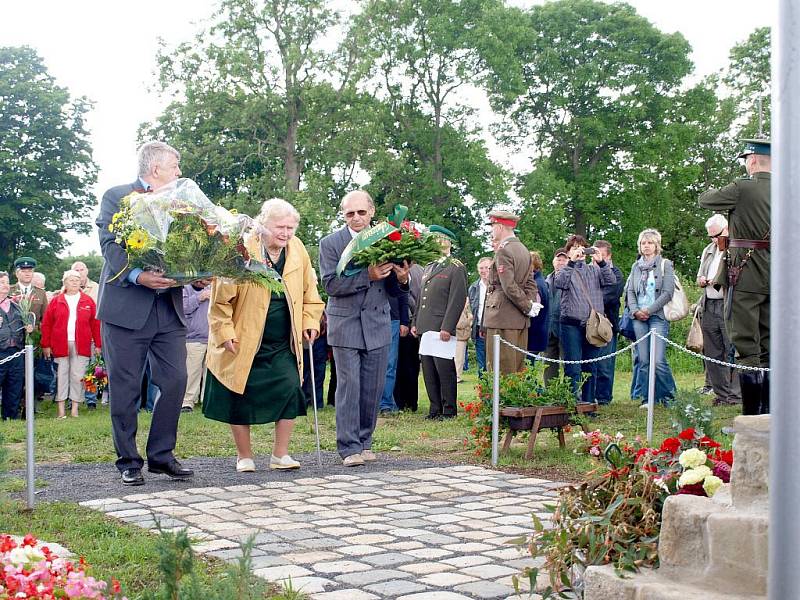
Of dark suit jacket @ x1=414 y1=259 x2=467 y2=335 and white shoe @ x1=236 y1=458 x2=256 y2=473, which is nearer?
white shoe @ x1=236 y1=458 x2=256 y2=473

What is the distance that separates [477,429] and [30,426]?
Result: 3.87 metres

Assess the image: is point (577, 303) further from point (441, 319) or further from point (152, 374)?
point (152, 374)

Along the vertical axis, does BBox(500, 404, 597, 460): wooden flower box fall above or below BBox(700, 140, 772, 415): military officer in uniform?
below

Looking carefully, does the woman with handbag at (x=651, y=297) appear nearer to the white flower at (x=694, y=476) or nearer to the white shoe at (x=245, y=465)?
the white shoe at (x=245, y=465)

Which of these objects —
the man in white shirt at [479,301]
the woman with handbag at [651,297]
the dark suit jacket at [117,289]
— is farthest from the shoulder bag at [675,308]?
the dark suit jacket at [117,289]

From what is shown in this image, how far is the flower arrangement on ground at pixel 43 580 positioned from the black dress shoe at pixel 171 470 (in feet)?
13.1

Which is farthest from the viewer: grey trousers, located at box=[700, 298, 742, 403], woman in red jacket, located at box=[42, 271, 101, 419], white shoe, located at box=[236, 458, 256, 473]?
woman in red jacket, located at box=[42, 271, 101, 419]

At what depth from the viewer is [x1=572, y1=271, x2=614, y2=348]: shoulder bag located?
12500 millimetres

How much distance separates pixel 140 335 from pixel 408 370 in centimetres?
652

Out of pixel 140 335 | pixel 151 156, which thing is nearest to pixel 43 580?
pixel 140 335

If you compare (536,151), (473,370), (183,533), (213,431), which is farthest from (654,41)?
(183,533)

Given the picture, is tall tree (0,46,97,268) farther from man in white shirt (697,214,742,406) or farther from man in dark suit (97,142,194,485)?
man in dark suit (97,142,194,485)

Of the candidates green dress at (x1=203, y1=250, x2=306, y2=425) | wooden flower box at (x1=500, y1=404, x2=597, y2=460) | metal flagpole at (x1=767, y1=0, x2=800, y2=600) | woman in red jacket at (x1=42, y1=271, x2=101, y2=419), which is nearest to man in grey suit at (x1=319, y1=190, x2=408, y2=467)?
green dress at (x1=203, y1=250, x2=306, y2=425)

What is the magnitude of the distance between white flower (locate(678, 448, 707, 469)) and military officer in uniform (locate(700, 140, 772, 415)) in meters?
3.76
